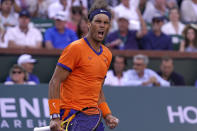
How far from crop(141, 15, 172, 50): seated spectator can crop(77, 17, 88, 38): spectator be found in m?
1.30

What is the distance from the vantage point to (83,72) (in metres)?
4.62

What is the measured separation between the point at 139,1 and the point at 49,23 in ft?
8.56

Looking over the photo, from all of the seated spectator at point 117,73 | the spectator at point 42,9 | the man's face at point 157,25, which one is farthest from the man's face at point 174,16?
the spectator at point 42,9

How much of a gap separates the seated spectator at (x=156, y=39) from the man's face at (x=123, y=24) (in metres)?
0.45

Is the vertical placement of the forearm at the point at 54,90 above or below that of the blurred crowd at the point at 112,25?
above

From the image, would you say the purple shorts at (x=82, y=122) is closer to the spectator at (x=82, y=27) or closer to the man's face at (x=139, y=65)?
the man's face at (x=139, y=65)

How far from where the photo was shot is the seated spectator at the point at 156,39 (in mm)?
10305

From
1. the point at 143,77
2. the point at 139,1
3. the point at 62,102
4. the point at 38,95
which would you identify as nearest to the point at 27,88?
the point at 38,95

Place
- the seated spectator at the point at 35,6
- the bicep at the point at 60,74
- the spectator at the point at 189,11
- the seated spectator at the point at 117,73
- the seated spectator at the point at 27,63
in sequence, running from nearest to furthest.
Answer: the bicep at the point at 60,74
the seated spectator at the point at 27,63
the seated spectator at the point at 117,73
the seated spectator at the point at 35,6
the spectator at the point at 189,11

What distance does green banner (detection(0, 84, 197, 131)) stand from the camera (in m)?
7.50

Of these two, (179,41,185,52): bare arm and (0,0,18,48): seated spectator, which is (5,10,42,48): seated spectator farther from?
(179,41,185,52): bare arm

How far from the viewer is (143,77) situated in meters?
9.05

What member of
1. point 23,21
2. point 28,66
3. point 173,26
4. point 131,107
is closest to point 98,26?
point 131,107

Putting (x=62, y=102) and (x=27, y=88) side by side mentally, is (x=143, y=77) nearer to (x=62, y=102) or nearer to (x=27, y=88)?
(x=27, y=88)
